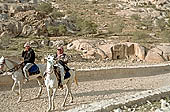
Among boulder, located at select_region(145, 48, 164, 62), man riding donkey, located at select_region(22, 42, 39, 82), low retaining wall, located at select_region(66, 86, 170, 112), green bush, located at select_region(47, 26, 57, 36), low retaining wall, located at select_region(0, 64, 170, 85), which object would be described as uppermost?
man riding donkey, located at select_region(22, 42, 39, 82)

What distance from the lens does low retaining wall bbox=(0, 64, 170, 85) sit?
1416 centimetres

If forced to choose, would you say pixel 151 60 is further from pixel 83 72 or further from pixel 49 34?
pixel 49 34

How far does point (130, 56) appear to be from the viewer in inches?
885

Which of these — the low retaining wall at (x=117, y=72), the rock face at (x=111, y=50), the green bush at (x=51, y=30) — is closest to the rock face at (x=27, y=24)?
the green bush at (x=51, y=30)

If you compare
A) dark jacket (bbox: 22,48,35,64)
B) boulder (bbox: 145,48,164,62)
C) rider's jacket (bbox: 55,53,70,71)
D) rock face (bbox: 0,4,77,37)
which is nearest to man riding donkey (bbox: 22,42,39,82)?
dark jacket (bbox: 22,48,35,64)

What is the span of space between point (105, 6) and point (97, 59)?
40.0 meters

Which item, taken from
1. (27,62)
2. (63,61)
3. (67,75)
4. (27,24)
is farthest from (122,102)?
(27,24)

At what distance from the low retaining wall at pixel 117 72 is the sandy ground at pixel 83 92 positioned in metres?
0.36

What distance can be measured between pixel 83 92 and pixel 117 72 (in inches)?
149

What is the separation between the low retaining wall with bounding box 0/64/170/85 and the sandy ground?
1.17ft

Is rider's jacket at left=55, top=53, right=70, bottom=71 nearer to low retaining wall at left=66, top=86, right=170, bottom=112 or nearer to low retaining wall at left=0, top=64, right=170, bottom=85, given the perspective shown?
low retaining wall at left=66, top=86, right=170, bottom=112

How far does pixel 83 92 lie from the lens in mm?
12203

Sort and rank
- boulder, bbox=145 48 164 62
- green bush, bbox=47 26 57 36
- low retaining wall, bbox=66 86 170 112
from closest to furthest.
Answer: low retaining wall, bbox=66 86 170 112
boulder, bbox=145 48 164 62
green bush, bbox=47 26 57 36

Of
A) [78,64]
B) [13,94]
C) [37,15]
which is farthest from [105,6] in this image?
[13,94]
